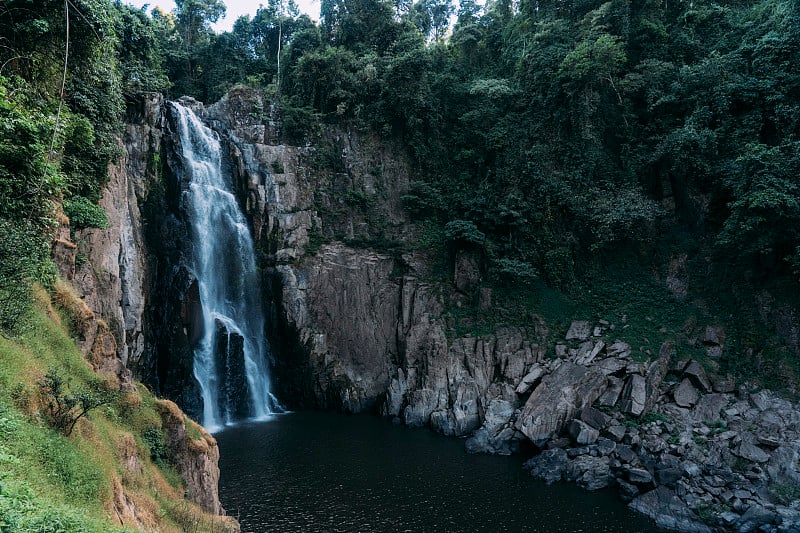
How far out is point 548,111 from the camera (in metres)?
30.0

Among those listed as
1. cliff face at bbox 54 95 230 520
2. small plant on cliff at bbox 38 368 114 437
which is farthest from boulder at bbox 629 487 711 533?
small plant on cliff at bbox 38 368 114 437

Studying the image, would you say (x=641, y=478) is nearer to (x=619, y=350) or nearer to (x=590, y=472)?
(x=590, y=472)

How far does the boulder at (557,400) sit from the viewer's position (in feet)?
69.9

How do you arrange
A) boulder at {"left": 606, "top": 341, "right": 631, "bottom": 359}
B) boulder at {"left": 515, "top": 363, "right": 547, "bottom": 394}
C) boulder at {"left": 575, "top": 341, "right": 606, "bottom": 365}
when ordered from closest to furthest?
boulder at {"left": 606, "top": 341, "right": 631, "bottom": 359} < boulder at {"left": 575, "top": 341, "right": 606, "bottom": 365} < boulder at {"left": 515, "top": 363, "right": 547, "bottom": 394}

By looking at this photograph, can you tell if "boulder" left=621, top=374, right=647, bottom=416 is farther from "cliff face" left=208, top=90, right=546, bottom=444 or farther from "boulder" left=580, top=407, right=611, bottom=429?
"cliff face" left=208, top=90, right=546, bottom=444

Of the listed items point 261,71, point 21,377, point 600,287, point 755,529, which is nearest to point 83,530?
point 21,377

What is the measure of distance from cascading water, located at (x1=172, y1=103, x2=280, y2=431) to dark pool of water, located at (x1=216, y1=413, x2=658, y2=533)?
3.05 m

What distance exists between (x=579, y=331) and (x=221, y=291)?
63.1 ft

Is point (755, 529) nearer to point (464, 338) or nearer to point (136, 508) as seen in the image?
point (464, 338)


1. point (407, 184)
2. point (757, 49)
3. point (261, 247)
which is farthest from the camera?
point (407, 184)

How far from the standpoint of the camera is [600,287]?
1055 inches

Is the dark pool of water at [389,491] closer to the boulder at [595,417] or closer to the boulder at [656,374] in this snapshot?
the boulder at [595,417]

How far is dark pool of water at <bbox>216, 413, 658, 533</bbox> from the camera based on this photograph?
1508 centimetres

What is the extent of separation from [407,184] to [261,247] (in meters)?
10.2
